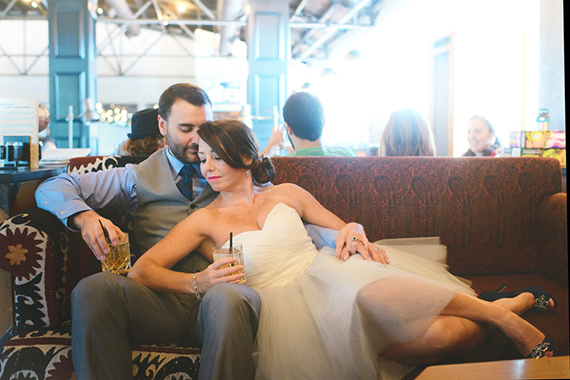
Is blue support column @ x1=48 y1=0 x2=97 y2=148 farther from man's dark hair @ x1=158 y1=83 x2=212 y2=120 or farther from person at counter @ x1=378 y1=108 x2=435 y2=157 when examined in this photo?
man's dark hair @ x1=158 y1=83 x2=212 y2=120

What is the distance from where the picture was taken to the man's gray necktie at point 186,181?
1.91 m

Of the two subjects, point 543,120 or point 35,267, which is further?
point 543,120

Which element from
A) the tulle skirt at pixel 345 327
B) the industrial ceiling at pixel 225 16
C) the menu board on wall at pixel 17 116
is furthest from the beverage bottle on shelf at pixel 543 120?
the industrial ceiling at pixel 225 16

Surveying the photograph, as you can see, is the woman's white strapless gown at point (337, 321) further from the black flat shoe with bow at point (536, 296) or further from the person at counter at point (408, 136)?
the person at counter at point (408, 136)

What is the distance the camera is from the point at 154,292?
156cm

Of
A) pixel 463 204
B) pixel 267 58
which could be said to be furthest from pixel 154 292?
pixel 267 58

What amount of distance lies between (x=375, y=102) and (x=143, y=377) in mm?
8993

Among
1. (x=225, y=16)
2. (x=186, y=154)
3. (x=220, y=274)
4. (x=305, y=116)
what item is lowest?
(x=220, y=274)

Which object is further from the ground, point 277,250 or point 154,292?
point 277,250

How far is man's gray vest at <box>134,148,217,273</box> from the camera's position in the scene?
6.18 ft

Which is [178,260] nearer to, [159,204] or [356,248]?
[159,204]

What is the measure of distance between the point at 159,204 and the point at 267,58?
5.93 metres

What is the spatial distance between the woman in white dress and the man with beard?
86 mm

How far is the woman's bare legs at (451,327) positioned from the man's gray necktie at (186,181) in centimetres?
86
